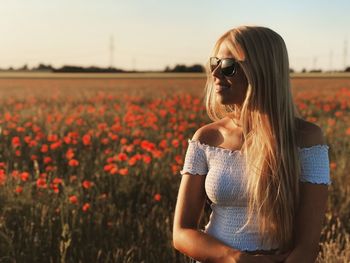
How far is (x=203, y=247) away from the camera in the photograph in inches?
76.3

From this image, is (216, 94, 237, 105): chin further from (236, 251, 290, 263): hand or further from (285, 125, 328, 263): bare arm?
(236, 251, 290, 263): hand

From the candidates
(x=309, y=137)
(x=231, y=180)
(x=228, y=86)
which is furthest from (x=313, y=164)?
(x=228, y=86)

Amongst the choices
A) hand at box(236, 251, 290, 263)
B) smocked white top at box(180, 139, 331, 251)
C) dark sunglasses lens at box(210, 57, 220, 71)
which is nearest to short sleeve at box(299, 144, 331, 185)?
smocked white top at box(180, 139, 331, 251)

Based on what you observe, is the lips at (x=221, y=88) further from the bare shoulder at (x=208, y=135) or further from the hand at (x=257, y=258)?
the hand at (x=257, y=258)

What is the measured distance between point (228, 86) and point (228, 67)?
9 centimetres

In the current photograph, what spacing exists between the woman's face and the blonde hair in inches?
1.3

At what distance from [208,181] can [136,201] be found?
127 inches

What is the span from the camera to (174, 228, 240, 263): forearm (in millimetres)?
1902

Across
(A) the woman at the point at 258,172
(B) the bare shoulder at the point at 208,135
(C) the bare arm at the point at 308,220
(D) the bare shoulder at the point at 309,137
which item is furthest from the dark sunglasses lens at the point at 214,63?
(C) the bare arm at the point at 308,220

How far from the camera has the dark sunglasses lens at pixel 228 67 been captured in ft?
6.26

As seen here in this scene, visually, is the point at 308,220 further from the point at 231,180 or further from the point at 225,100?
the point at 225,100

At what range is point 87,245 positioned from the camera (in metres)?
3.98

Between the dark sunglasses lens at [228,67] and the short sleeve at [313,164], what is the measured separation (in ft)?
1.11

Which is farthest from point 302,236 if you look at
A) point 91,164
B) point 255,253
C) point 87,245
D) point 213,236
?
point 91,164
